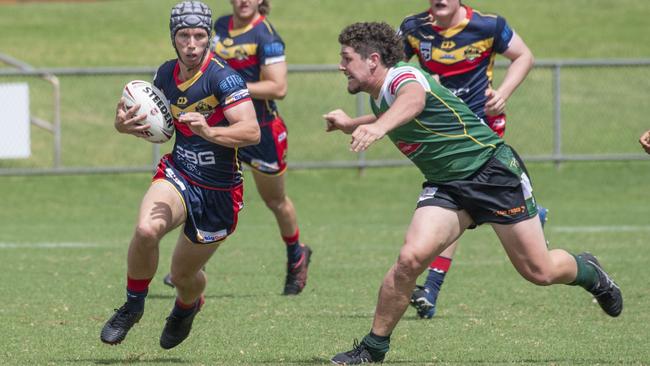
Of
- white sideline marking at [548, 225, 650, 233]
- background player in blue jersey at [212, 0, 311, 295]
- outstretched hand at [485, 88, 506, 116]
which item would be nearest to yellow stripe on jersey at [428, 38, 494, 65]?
outstretched hand at [485, 88, 506, 116]

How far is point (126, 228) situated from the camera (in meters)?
13.4

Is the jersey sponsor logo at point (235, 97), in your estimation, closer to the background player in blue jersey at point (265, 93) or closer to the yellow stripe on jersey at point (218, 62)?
the yellow stripe on jersey at point (218, 62)

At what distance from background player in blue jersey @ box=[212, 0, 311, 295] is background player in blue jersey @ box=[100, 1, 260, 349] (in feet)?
7.45

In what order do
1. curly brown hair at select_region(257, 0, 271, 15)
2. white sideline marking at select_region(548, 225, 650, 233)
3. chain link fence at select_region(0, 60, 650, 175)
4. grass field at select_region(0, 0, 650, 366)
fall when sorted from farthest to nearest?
chain link fence at select_region(0, 60, 650, 175) < white sideline marking at select_region(548, 225, 650, 233) < curly brown hair at select_region(257, 0, 271, 15) < grass field at select_region(0, 0, 650, 366)

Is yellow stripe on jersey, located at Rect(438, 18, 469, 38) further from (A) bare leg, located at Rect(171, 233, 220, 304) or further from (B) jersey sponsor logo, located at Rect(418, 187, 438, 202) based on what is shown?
(A) bare leg, located at Rect(171, 233, 220, 304)

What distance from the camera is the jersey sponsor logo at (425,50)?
8.30 metres

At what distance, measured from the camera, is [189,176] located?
660 centimetres

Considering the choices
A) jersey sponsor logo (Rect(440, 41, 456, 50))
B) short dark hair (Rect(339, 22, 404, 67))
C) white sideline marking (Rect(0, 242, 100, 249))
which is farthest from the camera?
white sideline marking (Rect(0, 242, 100, 249))

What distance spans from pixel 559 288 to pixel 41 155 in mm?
10167

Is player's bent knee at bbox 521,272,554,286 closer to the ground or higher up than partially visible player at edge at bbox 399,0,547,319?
closer to the ground

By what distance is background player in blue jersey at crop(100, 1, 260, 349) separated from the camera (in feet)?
20.9

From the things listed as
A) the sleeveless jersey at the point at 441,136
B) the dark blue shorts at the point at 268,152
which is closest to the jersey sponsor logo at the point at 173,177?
the sleeveless jersey at the point at 441,136

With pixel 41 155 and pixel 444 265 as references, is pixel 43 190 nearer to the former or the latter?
pixel 41 155

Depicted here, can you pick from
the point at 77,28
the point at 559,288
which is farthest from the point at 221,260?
the point at 77,28
